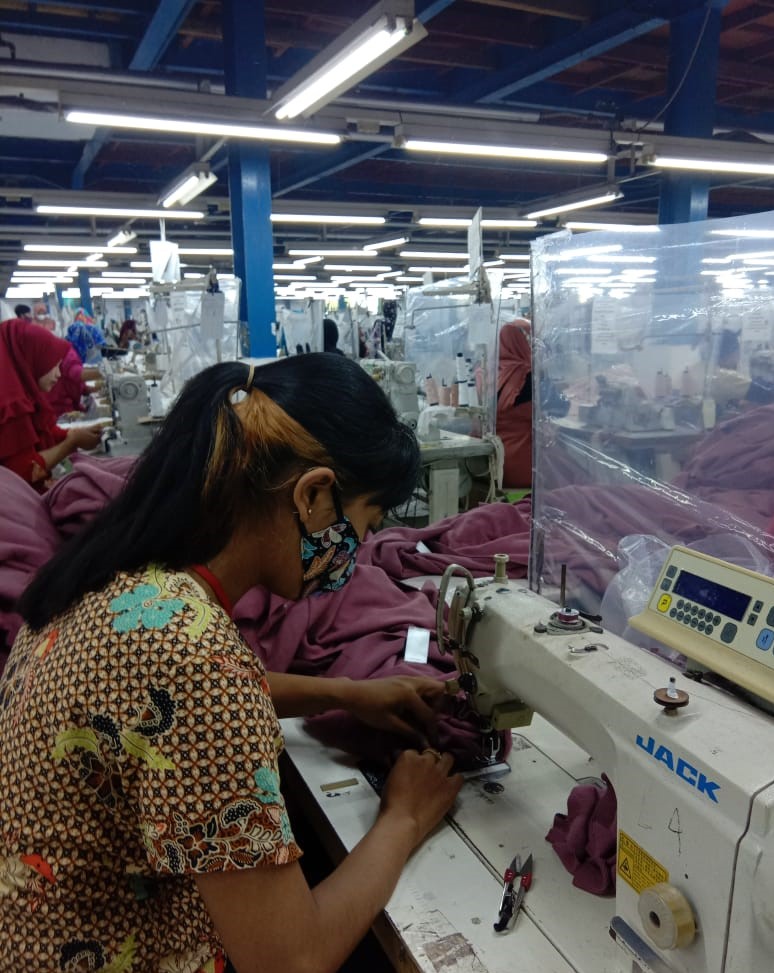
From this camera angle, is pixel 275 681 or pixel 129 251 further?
pixel 129 251

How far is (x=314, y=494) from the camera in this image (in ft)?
3.11

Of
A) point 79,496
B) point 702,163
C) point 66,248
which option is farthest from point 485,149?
point 66,248

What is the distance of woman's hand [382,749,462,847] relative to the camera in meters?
1.01

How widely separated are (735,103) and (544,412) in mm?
7749

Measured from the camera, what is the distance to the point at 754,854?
66 centimetres

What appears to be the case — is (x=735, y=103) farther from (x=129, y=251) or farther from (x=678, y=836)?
(x=678, y=836)

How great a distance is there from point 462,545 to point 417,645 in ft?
2.49

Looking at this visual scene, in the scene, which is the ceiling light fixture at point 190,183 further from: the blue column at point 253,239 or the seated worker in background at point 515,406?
the seated worker in background at point 515,406

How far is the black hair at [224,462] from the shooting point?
2.92ft

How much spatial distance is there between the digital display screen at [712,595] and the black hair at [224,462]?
1.23ft

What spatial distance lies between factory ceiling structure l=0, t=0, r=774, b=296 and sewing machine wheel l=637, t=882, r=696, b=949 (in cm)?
291

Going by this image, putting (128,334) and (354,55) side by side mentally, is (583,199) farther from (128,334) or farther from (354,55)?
(354,55)

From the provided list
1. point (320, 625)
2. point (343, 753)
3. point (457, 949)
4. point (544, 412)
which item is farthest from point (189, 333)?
point (457, 949)

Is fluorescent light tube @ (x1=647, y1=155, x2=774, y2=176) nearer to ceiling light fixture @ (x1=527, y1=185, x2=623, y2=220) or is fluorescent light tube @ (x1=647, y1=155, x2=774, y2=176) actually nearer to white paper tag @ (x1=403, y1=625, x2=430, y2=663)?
ceiling light fixture @ (x1=527, y1=185, x2=623, y2=220)
